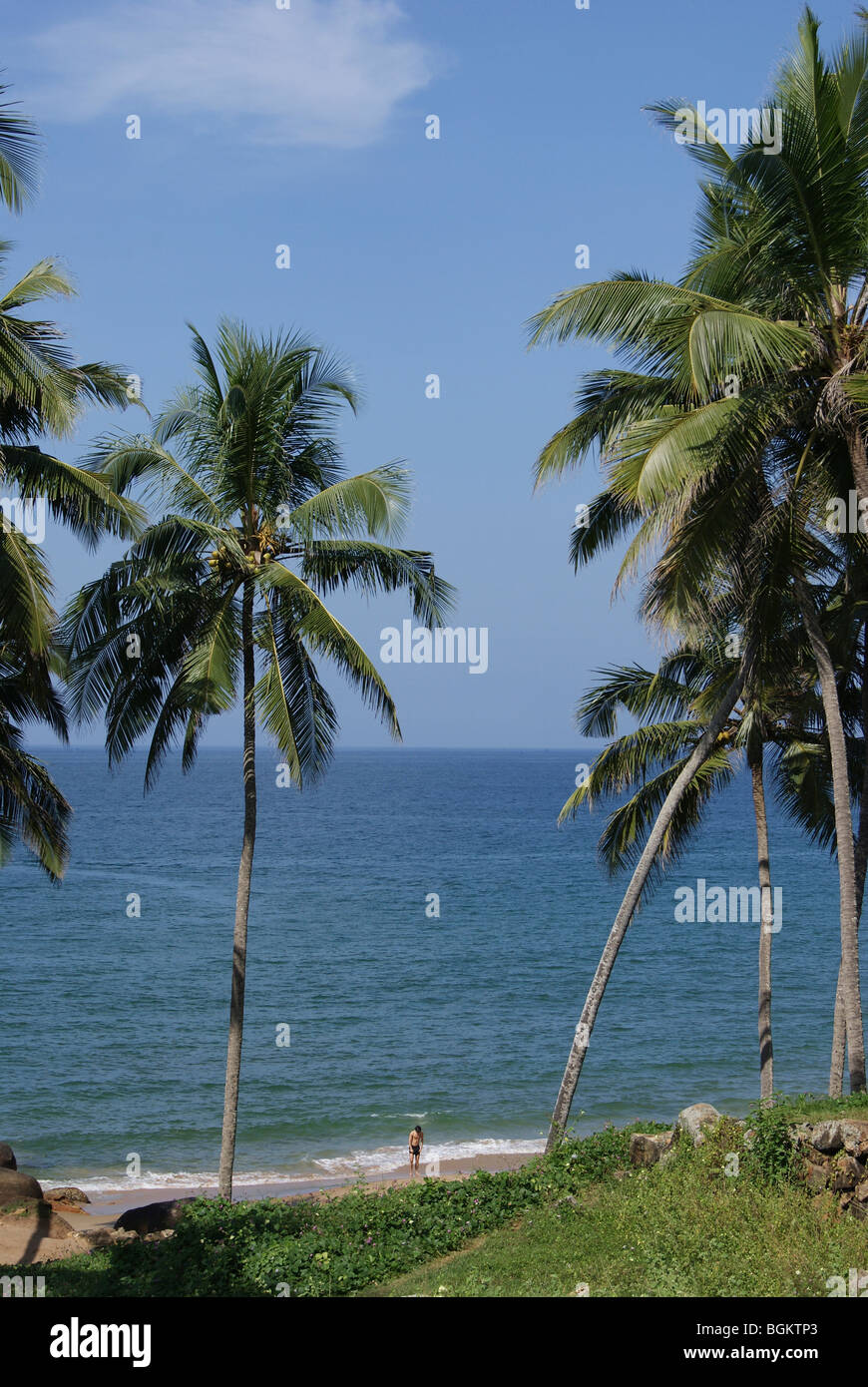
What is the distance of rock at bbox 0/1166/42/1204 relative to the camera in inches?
735

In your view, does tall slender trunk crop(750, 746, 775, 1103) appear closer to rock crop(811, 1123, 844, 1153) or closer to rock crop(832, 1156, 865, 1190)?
rock crop(811, 1123, 844, 1153)

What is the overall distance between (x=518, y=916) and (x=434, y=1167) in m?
41.8

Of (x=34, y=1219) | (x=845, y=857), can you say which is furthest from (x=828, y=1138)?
(x=34, y=1219)

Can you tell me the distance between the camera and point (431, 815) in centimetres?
13662

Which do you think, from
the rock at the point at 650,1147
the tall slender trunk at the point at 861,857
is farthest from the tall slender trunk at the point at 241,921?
the tall slender trunk at the point at 861,857

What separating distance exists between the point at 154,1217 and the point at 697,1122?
8780 mm

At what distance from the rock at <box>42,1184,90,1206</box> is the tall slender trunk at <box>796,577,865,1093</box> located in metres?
15.6

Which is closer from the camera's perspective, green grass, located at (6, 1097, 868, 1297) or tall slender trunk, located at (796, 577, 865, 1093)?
green grass, located at (6, 1097, 868, 1297)

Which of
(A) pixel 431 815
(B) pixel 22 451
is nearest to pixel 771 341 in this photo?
(B) pixel 22 451

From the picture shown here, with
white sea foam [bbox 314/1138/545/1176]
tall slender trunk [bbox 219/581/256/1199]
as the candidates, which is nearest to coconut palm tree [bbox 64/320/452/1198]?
tall slender trunk [bbox 219/581/256/1199]

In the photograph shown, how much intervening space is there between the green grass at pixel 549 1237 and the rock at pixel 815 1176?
5.8 inches

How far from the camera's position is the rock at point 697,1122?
44.0 feet

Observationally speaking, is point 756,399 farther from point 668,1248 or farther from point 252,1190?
point 252,1190
